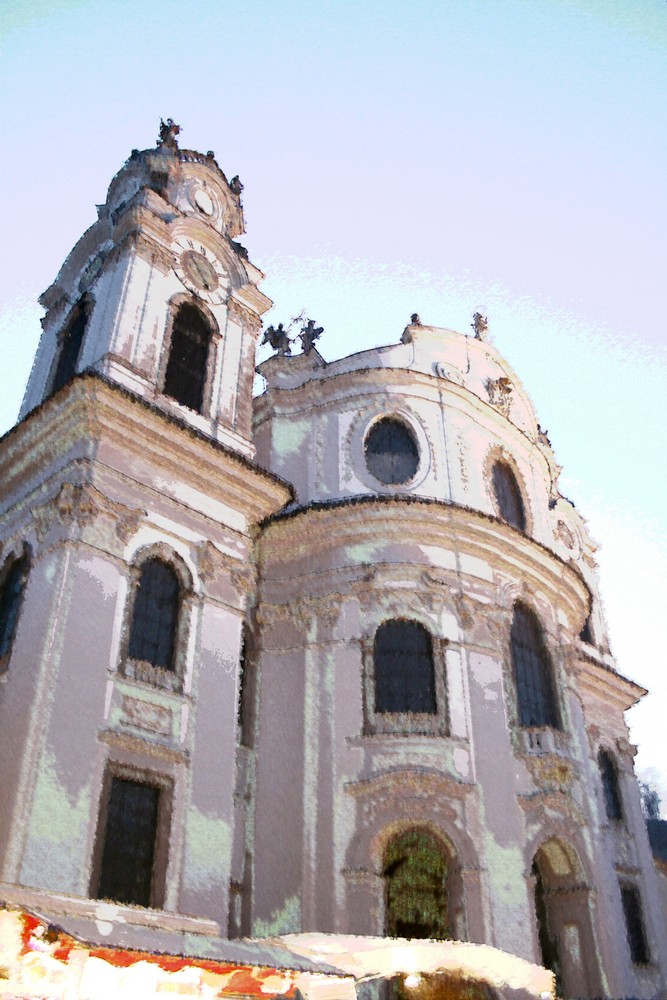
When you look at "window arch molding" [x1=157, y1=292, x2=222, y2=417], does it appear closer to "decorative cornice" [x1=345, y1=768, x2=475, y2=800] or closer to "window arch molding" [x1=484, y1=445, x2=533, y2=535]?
"window arch molding" [x1=484, y1=445, x2=533, y2=535]

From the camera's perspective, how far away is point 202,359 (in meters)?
19.3

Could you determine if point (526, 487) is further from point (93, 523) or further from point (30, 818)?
point (30, 818)

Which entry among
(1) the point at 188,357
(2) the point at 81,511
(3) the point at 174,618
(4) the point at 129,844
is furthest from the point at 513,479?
(4) the point at 129,844

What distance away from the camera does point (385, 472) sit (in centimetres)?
2180

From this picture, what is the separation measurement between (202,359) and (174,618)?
6396 mm

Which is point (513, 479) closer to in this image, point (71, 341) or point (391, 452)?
point (391, 452)

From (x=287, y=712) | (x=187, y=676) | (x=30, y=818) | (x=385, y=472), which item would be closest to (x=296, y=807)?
(x=287, y=712)

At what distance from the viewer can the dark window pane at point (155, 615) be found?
15.0m

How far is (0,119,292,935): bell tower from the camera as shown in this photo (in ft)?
41.9

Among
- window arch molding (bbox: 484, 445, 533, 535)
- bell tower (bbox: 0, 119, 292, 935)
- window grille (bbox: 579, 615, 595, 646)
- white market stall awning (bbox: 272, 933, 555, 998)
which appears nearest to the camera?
Result: white market stall awning (bbox: 272, 933, 555, 998)

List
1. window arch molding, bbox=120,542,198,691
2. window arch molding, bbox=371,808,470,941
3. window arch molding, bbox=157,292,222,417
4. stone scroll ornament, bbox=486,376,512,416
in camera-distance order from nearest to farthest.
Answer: window arch molding, bbox=120,542,198,691 → window arch molding, bbox=371,808,470,941 → window arch molding, bbox=157,292,222,417 → stone scroll ornament, bbox=486,376,512,416

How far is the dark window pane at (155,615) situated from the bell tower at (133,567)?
1.4 inches

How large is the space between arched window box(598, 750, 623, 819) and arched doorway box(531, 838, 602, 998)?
6.13m

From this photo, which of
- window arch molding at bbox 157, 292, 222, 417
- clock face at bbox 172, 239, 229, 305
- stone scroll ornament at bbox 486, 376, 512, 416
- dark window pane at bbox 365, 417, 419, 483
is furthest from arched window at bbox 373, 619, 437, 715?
clock face at bbox 172, 239, 229, 305
